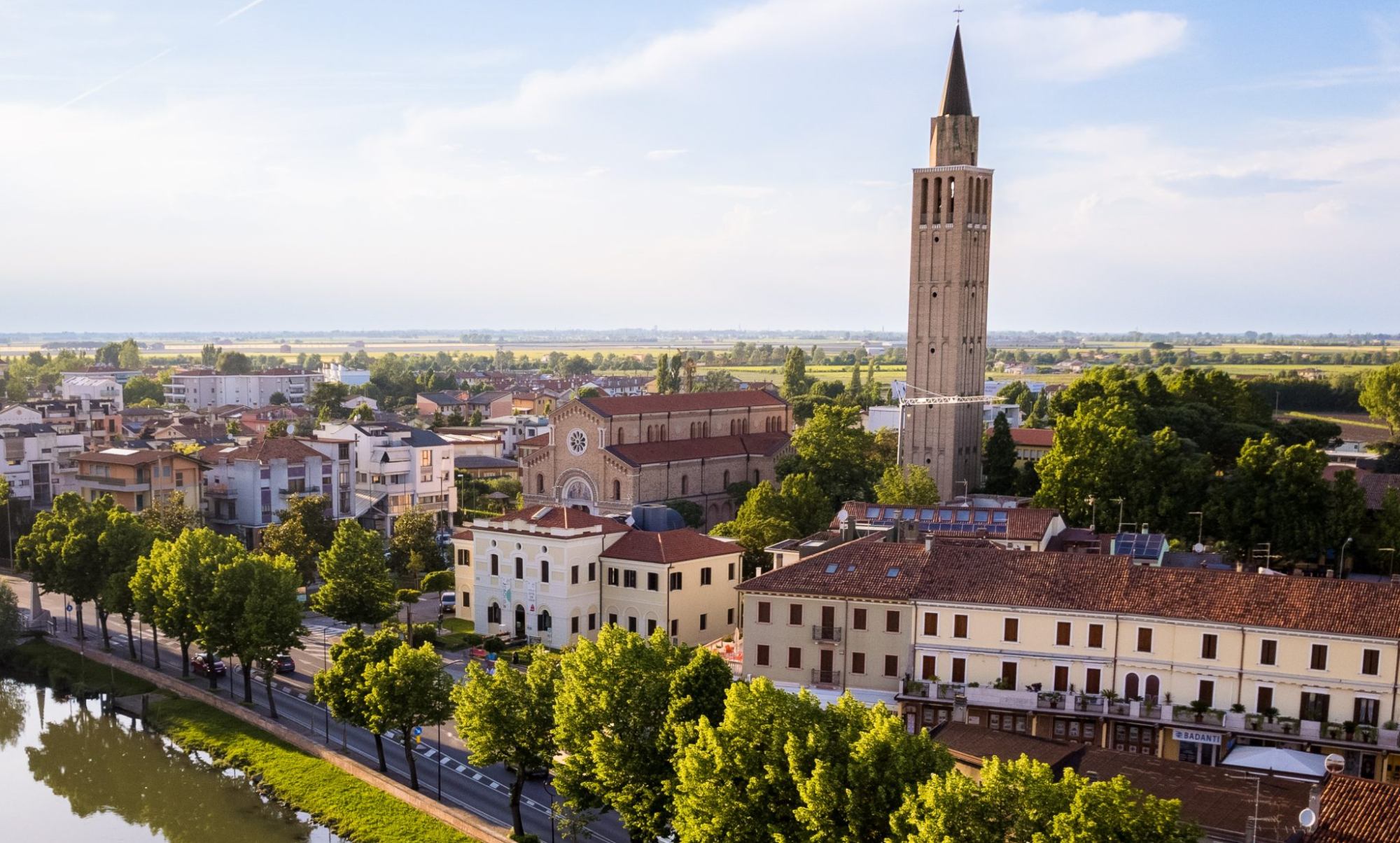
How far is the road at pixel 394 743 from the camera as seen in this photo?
34156 mm

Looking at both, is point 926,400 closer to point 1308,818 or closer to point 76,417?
point 1308,818

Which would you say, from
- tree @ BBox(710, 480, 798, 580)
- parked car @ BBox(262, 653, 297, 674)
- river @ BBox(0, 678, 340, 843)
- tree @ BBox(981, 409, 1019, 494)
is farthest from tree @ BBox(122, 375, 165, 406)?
parked car @ BBox(262, 653, 297, 674)

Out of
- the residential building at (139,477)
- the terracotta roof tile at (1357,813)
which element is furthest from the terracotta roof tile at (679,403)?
the terracotta roof tile at (1357,813)

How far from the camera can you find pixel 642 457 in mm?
74688

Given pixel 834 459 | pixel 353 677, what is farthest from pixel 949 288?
pixel 353 677

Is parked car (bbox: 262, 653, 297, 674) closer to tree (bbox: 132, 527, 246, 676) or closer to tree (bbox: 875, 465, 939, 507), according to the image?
tree (bbox: 132, 527, 246, 676)

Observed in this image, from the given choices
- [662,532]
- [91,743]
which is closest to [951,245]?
[662,532]

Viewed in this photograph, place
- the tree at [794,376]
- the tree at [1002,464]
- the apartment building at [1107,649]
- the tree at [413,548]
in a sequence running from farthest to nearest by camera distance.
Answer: the tree at [794,376]
the tree at [1002,464]
the tree at [413,548]
the apartment building at [1107,649]

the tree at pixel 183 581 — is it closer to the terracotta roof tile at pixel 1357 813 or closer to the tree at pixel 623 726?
the tree at pixel 623 726

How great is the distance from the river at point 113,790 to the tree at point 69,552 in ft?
18.3

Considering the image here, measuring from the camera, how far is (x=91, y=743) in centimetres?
4450

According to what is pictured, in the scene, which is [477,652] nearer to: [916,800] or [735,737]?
[735,737]

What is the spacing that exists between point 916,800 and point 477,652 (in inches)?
1118

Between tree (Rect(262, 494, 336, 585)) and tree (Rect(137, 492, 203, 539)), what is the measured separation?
463 centimetres
